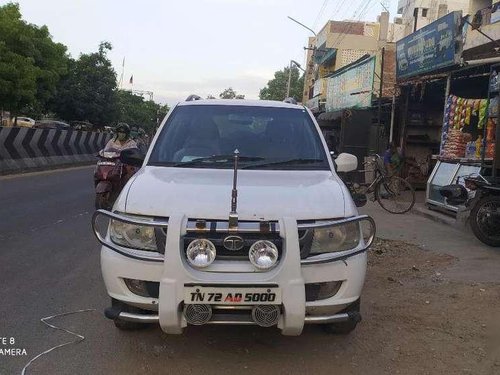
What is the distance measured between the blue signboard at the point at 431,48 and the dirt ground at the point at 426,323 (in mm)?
6701

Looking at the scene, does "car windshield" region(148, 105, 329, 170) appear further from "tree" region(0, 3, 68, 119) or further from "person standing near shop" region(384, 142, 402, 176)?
"tree" region(0, 3, 68, 119)

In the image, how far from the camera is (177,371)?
366cm

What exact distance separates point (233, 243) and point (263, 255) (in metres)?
Answer: 0.20

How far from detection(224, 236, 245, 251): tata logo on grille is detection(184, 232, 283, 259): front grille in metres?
0.02

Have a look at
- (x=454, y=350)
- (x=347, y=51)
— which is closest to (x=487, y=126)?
(x=454, y=350)

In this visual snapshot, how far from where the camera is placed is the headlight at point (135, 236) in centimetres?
353

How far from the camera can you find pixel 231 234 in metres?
3.41

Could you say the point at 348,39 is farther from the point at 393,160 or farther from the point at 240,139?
the point at 240,139

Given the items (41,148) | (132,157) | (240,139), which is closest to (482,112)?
(240,139)

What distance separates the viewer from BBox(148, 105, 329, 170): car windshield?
4.56 meters

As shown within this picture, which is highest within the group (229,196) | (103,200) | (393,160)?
(229,196)

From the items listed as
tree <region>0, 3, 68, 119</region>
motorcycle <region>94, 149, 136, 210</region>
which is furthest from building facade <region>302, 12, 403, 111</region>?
motorcycle <region>94, 149, 136, 210</region>

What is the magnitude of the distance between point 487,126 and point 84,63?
32.5m

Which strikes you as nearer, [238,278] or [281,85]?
[238,278]
